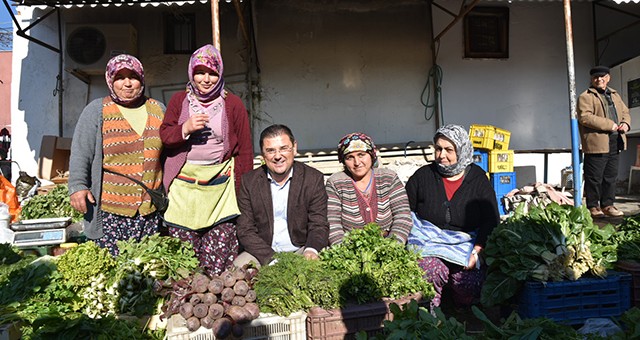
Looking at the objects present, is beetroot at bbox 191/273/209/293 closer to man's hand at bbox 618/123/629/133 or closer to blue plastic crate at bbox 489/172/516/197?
blue plastic crate at bbox 489/172/516/197

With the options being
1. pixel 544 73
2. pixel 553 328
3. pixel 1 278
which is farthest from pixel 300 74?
pixel 553 328

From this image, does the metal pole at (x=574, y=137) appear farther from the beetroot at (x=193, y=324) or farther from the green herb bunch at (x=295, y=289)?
the beetroot at (x=193, y=324)

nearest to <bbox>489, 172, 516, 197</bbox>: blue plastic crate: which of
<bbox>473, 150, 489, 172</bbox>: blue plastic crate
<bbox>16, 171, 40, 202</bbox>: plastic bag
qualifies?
<bbox>473, 150, 489, 172</bbox>: blue plastic crate

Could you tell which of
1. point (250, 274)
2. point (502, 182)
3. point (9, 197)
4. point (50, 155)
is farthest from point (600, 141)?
point (50, 155)

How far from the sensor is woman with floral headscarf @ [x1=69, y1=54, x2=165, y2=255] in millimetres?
2994

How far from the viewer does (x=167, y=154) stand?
3.18 metres

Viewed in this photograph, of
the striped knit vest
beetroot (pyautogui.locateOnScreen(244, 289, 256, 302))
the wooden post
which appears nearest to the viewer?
beetroot (pyautogui.locateOnScreen(244, 289, 256, 302))

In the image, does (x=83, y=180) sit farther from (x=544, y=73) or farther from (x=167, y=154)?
(x=544, y=73)

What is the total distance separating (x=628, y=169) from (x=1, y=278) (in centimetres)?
1038

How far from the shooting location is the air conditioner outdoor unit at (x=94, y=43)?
7199 mm

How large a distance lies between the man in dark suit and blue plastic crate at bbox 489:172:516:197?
449 centimetres

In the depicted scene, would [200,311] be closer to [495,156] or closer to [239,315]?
A: [239,315]

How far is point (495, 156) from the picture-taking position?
6816 mm

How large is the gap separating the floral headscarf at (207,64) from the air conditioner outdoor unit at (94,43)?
4953 mm
